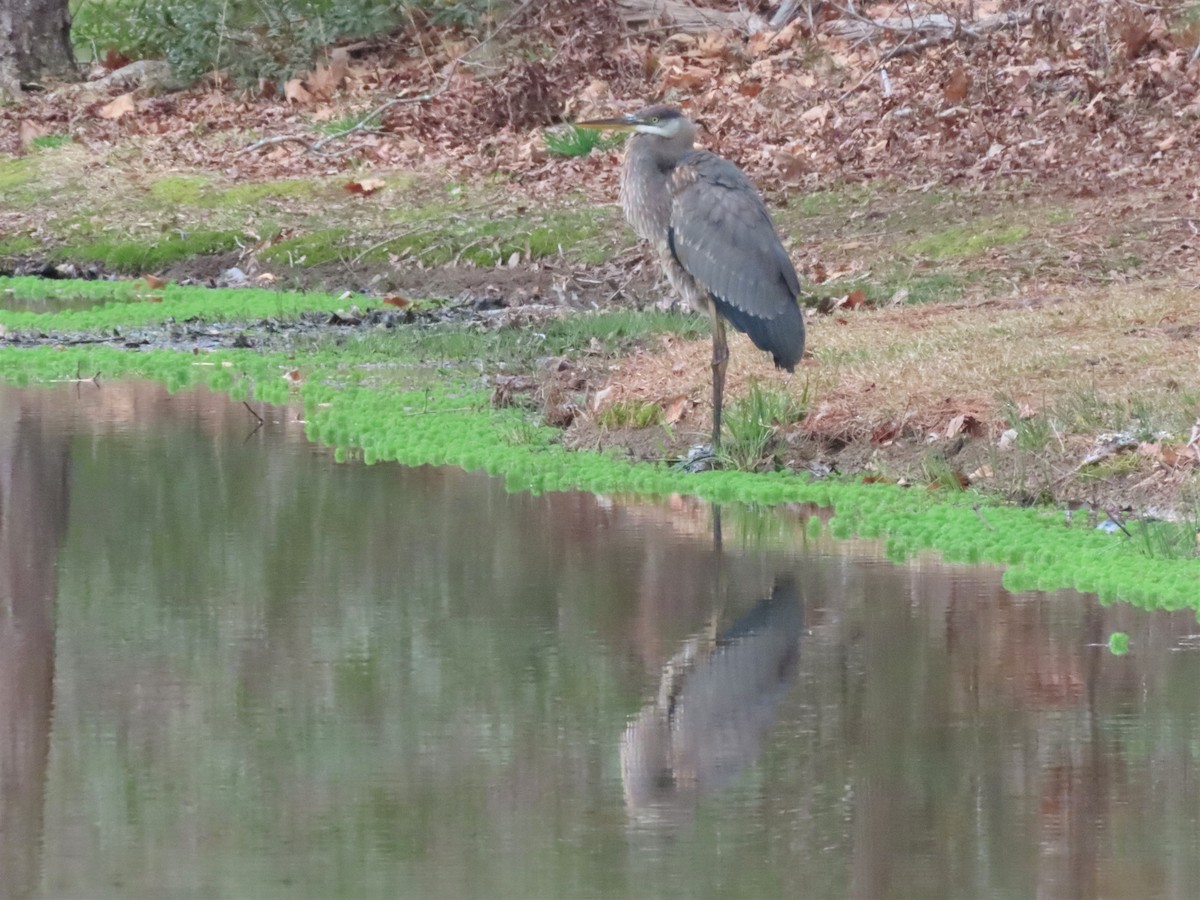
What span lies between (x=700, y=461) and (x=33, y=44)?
17.8 meters

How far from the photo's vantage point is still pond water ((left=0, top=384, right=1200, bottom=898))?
5.30 metres

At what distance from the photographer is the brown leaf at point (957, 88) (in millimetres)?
20094

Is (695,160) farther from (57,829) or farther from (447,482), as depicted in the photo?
(57,829)

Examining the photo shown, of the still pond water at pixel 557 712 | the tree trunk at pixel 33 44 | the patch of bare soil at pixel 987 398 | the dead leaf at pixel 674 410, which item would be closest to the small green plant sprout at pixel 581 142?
the patch of bare soil at pixel 987 398

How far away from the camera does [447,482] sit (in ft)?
34.1

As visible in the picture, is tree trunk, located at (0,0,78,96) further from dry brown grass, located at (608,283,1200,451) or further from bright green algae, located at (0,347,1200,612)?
dry brown grass, located at (608,283,1200,451)

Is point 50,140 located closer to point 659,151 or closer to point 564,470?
Answer: point 659,151

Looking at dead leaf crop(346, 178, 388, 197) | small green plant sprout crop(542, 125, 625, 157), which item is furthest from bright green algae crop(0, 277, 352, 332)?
small green plant sprout crop(542, 125, 625, 157)

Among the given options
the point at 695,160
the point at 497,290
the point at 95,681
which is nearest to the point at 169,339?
the point at 497,290

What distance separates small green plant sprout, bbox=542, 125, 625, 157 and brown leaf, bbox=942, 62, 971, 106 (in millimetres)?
3057

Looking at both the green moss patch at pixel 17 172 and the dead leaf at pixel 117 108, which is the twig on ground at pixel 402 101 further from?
the dead leaf at pixel 117 108

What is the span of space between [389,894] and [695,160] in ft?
22.4

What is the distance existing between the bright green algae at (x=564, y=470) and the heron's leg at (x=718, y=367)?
360mm

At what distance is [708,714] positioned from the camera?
655 centimetres
